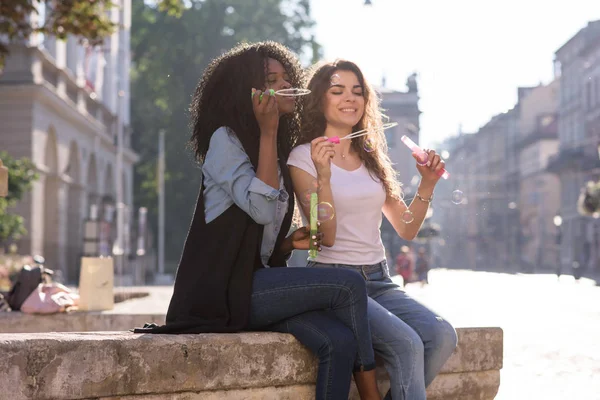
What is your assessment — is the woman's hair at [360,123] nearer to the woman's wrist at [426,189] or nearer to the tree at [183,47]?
the woman's wrist at [426,189]

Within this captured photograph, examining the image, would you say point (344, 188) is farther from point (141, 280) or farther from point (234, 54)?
point (141, 280)

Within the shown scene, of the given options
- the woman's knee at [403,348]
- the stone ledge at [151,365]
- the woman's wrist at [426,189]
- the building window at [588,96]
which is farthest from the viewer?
the building window at [588,96]

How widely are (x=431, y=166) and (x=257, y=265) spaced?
3.74 feet

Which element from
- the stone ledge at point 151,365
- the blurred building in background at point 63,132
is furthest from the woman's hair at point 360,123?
the blurred building in background at point 63,132

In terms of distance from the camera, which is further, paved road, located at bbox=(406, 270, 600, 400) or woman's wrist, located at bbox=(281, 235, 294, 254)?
paved road, located at bbox=(406, 270, 600, 400)

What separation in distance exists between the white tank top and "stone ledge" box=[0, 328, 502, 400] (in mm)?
591

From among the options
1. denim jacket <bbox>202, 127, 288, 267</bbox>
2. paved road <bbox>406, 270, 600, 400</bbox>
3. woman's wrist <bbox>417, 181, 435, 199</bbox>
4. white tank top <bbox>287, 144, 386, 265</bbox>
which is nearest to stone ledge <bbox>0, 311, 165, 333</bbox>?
paved road <bbox>406, 270, 600, 400</bbox>

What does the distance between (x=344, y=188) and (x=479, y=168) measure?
10590 cm

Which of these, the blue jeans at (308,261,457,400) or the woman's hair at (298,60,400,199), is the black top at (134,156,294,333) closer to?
the blue jeans at (308,261,457,400)

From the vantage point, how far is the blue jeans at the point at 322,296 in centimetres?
507

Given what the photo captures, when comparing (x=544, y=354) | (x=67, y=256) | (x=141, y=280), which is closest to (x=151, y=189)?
(x=141, y=280)

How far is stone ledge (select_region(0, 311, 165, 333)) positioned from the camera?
31.7 feet

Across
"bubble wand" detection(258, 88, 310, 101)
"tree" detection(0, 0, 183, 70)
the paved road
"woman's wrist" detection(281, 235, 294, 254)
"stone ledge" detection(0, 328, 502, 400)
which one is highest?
"tree" detection(0, 0, 183, 70)

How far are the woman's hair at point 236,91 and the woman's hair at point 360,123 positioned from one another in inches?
14.8
